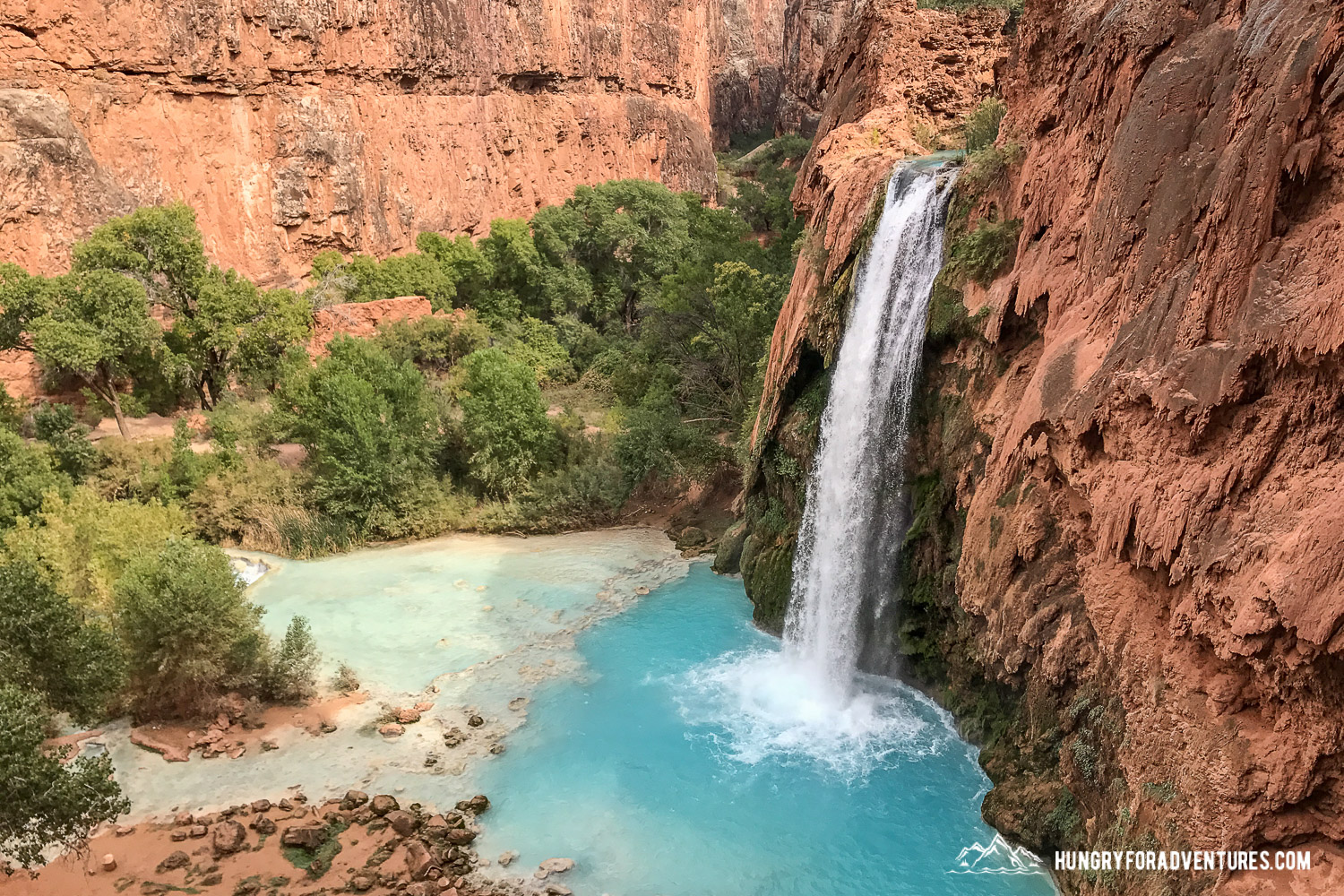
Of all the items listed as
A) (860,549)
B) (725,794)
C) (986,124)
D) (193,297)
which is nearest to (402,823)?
(725,794)

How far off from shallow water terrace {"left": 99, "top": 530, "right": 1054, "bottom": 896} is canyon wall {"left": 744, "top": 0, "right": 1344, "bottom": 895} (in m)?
1.26

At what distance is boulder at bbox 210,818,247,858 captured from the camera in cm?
1013

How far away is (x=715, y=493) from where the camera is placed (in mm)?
21906

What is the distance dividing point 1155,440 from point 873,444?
18.0 ft

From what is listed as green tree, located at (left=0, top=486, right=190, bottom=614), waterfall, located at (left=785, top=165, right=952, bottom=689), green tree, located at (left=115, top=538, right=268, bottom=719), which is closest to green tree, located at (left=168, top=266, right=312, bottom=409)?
green tree, located at (left=0, top=486, right=190, bottom=614)

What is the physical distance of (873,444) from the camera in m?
13.4

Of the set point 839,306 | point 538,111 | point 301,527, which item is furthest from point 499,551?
point 538,111

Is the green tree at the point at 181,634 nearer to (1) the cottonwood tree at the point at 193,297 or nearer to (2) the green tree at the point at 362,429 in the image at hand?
(2) the green tree at the point at 362,429

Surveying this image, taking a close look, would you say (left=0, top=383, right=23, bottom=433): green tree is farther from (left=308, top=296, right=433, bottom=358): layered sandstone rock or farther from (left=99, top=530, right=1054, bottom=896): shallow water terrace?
(left=99, top=530, right=1054, bottom=896): shallow water terrace

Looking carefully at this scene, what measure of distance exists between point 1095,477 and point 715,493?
13.4 m

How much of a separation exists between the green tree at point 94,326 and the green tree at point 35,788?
1704cm

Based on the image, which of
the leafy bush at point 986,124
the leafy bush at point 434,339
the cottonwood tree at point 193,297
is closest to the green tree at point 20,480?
the cottonwood tree at point 193,297

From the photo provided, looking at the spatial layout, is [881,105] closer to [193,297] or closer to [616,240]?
[616,240]

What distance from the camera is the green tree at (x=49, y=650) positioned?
870 centimetres
